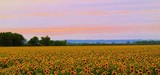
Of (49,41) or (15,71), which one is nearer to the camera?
→ (15,71)

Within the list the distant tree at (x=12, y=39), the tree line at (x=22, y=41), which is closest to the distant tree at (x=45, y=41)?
the tree line at (x=22, y=41)

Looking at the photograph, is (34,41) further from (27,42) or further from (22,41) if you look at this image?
(22,41)

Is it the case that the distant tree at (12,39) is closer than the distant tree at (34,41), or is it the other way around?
the distant tree at (34,41)

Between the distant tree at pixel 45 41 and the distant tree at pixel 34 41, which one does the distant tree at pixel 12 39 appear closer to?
the distant tree at pixel 34 41

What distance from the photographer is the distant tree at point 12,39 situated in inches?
2923

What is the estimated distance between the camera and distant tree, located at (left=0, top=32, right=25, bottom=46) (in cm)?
7425

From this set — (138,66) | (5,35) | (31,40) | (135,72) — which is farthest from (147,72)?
(5,35)

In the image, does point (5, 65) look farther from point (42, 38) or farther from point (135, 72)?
point (42, 38)

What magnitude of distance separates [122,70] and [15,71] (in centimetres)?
500

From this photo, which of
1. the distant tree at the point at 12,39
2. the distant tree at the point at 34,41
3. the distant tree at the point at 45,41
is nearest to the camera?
the distant tree at the point at 34,41

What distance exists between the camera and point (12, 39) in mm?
75375

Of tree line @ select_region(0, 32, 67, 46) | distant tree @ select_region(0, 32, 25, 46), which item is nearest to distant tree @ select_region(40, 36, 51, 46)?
tree line @ select_region(0, 32, 67, 46)

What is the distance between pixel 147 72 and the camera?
13.9 meters

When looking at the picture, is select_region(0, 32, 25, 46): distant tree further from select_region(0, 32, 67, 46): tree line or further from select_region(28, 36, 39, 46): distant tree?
select_region(28, 36, 39, 46): distant tree
